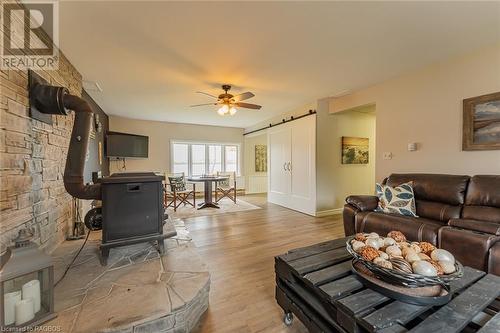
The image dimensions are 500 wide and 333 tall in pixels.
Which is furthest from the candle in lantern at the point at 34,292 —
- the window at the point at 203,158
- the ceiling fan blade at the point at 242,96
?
the window at the point at 203,158

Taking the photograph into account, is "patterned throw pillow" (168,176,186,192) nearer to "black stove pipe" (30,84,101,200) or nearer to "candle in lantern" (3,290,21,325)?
"black stove pipe" (30,84,101,200)

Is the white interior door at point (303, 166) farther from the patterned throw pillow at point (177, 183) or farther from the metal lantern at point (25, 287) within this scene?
the metal lantern at point (25, 287)

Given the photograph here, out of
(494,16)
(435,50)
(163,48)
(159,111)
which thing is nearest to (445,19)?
(494,16)

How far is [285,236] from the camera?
10.8 feet

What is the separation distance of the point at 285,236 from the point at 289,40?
2.64 meters

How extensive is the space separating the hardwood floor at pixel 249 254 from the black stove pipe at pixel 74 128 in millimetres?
1403

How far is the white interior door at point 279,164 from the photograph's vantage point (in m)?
5.39

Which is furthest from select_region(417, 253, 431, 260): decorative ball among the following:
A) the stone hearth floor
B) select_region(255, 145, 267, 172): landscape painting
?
select_region(255, 145, 267, 172): landscape painting

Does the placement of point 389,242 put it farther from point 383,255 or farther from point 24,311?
point 24,311

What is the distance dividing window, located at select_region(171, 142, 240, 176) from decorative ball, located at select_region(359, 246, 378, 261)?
6243 millimetres

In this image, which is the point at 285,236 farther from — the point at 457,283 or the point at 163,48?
the point at 163,48

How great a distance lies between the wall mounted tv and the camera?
209 inches

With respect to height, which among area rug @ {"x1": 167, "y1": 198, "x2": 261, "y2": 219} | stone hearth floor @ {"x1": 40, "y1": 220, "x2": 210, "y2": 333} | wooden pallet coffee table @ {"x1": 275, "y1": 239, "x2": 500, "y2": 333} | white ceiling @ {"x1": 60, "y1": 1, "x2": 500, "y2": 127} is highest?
white ceiling @ {"x1": 60, "y1": 1, "x2": 500, "y2": 127}

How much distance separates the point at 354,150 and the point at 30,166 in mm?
5216
